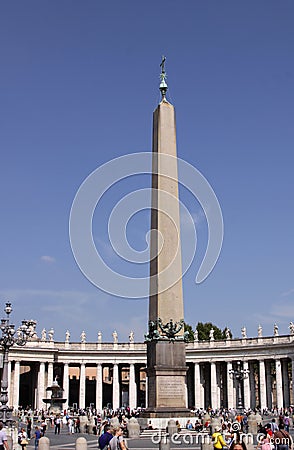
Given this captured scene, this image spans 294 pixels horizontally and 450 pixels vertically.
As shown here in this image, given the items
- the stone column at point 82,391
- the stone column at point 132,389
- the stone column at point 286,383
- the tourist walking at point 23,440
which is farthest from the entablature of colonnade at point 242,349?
the tourist walking at point 23,440

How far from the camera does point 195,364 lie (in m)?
77.1

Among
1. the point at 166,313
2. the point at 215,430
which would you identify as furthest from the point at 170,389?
the point at 215,430

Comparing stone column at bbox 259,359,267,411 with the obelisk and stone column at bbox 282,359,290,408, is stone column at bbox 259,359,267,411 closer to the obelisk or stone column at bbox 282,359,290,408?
stone column at bbox 282,359,290,408

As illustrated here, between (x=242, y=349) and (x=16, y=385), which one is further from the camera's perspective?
(x=16, y=385)

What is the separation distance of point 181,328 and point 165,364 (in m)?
1.67

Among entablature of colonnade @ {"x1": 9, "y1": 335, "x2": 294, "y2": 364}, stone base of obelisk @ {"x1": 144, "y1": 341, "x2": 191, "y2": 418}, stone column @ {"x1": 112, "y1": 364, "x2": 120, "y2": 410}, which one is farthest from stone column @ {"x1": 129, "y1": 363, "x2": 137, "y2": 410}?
stone base of obelisk @ {"x1": 144, "y1": 341, "x2": 191, "y2": 418}

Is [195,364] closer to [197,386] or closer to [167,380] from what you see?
[197,386]

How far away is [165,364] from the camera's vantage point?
29.1 meters

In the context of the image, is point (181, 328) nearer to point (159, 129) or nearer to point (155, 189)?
point (155, 189)

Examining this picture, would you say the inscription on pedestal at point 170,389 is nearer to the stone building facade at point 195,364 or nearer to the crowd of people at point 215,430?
the crowd of people at point 215,430

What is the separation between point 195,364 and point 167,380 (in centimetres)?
4919

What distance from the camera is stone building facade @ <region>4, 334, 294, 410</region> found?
72.7 metres

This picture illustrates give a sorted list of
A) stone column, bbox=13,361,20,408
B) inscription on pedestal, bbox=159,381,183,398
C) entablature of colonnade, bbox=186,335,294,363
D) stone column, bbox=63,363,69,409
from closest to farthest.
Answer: inscription on pedestal, bbox=159,381,183,398
entablature of colonnade, bbox=186,335,294,363
stone column, bbox=13,361,20,408
stone column, bbox=63,363,69,409

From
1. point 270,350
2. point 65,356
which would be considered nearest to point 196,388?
point 270,350
